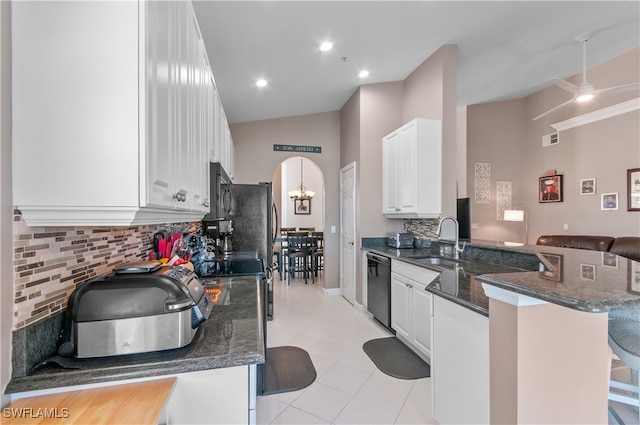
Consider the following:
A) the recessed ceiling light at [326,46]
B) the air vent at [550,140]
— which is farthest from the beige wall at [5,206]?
the air vent at [550,140]

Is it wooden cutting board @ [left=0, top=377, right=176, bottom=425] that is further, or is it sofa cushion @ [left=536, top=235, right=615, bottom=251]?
sofa cushion @ [left=536, top=235, right=615, bottom=251]

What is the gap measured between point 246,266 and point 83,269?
4.95 ft

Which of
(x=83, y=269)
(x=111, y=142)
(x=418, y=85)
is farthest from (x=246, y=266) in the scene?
(x=418, y=85)

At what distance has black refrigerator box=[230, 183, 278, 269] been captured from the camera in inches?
139

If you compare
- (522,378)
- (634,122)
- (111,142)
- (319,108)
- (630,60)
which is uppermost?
(630,60)

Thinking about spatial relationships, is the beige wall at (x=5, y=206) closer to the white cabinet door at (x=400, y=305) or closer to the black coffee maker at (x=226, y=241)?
the black coffee maker at (x=226, y=241)

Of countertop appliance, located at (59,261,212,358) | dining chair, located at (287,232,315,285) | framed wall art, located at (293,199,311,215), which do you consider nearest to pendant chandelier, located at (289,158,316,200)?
framed wall art, located at (293,199,311,215)

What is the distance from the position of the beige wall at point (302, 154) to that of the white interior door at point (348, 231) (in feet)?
0.52

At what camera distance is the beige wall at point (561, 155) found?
4.77 m

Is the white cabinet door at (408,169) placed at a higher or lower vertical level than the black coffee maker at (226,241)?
higher

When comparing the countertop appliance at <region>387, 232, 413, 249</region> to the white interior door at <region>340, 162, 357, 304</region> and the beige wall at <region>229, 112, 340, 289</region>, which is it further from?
the beige wall at <region>229, 112, 340, 289</region>

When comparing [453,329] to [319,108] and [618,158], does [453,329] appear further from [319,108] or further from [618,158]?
[618,158]

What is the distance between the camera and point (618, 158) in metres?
4.87

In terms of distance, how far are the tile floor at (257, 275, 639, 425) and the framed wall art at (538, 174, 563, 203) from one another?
445 centimetres
